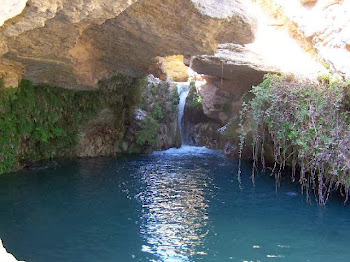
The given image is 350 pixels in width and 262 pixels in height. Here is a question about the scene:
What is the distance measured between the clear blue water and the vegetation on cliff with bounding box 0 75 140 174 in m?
1.44

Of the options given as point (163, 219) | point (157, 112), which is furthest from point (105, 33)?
point (157, 112)

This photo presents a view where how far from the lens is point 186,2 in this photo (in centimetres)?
677

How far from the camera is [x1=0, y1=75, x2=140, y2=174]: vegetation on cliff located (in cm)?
1059

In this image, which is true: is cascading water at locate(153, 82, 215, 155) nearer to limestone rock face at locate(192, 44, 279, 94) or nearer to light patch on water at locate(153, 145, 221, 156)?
light patch on water at locate(153, 145, 221, 156)

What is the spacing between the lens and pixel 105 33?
916 centimetres

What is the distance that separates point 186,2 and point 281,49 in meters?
6.71

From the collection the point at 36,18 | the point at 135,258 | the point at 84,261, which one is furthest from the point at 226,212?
the point at 36,18

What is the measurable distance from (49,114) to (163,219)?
7487 millimetres

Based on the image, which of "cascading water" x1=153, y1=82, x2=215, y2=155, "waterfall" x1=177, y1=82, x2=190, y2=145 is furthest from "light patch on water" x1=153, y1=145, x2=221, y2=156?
"waterfall" x1=177, y1=82, x2=190, y2=145

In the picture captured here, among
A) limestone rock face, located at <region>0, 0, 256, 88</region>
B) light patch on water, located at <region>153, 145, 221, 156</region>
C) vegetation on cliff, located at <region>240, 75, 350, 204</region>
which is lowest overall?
light patch on water, located at <region>153, 145, 221, 156</region>

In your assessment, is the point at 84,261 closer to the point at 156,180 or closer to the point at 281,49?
the point at 156,180

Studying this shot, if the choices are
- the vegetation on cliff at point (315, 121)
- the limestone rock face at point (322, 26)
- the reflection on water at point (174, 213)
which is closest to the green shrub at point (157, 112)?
the reflection on water at point (174, 213)

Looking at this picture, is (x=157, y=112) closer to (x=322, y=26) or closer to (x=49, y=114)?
(x=49, y=114)

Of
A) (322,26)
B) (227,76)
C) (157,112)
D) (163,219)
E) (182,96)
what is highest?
(322,26)
